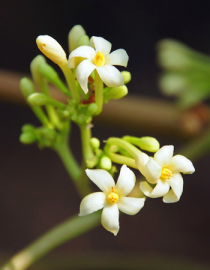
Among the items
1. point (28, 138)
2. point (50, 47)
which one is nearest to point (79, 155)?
point (28, 138)

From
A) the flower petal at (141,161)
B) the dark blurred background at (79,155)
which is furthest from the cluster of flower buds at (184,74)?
the flower petal at (141,161)

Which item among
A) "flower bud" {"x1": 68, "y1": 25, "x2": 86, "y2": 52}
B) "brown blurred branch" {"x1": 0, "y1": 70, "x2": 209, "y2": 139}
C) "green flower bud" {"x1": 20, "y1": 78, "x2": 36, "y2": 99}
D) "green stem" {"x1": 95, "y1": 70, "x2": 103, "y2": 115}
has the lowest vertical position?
"green stem" {"x1": 95, "y1": 70, "x2": 103, "y2": 115}

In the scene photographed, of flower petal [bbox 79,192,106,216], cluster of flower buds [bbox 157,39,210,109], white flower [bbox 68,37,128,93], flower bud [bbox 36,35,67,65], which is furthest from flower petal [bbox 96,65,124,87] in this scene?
cluster of flower buds [bbox 157,39,210,109]

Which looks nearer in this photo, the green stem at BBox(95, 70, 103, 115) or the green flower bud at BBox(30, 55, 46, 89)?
the green stem at BBox(95, 70, 103, 115)

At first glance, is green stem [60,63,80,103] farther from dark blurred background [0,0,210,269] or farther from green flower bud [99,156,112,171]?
dark blurred background [0,0,210,269]

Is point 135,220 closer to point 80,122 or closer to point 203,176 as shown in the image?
point 203,176

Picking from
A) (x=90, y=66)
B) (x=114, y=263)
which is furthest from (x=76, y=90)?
(x=114, y=263)

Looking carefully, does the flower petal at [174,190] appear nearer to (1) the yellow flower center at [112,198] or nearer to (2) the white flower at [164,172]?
(2) the white flower at [164,172]
